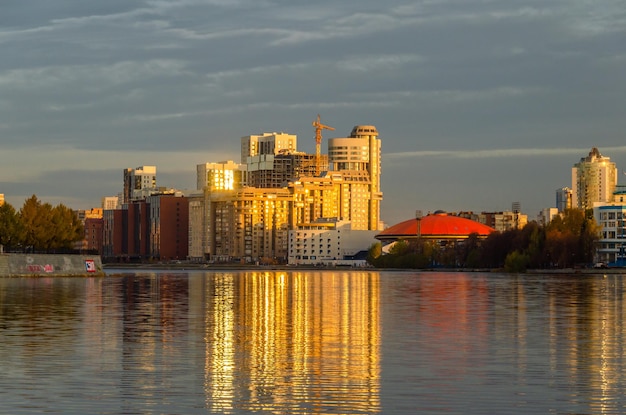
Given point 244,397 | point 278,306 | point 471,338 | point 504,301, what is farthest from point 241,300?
point 244,397

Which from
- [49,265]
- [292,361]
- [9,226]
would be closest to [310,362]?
[292,361]

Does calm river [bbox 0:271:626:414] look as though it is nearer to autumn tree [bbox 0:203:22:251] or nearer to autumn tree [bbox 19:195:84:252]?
autumn tree [bbox 0:203:22:251]

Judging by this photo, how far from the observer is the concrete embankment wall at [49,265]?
13262cm

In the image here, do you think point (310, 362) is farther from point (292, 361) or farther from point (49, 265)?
point (49, 265)

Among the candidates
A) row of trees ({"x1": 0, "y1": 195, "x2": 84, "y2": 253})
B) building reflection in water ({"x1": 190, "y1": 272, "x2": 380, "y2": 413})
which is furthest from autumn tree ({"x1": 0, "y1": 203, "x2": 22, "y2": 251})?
building reflection in water ({"x1": 190, "y1": 272, "x2": 380, "y2": 413})

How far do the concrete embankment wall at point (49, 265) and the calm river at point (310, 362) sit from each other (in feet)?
229

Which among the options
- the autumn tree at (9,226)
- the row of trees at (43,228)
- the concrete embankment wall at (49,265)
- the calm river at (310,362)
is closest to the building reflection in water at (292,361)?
the calm river at (310,362)

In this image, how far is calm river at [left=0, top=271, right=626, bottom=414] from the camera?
88.0 ft

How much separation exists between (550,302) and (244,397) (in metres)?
53.3

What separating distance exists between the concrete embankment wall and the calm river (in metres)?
69.9

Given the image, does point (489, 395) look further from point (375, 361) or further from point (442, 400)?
point (375, 361)

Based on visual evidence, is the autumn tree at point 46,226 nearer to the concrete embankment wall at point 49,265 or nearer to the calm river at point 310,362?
the concrete embankment wall at point 49,265

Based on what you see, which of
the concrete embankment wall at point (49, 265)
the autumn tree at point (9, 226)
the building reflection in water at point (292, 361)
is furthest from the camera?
the autumn tree at point (9, 226)

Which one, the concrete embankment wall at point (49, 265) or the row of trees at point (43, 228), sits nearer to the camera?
the concrete embankment wall at point (49, 265)
